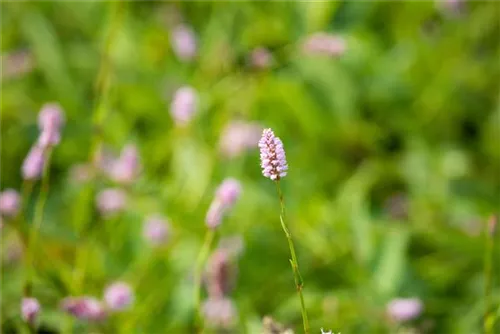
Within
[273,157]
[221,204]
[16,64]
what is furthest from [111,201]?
[273,157]

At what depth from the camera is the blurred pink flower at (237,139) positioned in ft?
6.24

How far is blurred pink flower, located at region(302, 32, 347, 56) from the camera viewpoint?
5.44ft

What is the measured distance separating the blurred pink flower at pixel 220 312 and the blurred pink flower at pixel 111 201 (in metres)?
0.37

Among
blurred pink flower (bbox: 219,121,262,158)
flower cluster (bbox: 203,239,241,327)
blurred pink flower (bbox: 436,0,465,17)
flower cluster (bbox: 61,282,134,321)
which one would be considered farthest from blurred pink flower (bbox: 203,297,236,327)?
blurred pink flower (bbox: 436,0,465,17)

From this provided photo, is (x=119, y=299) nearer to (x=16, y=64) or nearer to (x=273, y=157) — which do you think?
(x=273, y=157)

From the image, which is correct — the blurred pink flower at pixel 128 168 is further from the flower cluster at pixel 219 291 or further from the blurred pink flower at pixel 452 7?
the blurred pink flower at pixel 452 7

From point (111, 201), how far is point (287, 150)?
1.68 feet

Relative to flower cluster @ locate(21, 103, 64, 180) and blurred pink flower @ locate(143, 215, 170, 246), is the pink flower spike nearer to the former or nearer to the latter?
flower cluster @ locate(21, 103, 64, 180)

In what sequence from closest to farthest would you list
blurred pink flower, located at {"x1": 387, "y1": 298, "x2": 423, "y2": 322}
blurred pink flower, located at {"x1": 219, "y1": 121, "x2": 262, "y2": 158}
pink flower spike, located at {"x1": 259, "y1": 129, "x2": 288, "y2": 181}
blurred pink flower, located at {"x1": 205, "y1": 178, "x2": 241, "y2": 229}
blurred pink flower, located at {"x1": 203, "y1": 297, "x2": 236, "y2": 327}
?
pink flower spike, located at {"x1": 259, "y1": 129, "x2": 288, "y2": 181}, blurred pink flower, located at {"x1": 205, "y1": 178, "x2": 241, "y2": 229}, blurred pink flower, located at {"x1": 387, "y1": 298, "x2": 423, "y2": 322}, blurred pink flower, located at {"x1": 203, "y1": 297, "x2": 236, "y2": 327}, blurred pink flower, located at {"x1": 219, "y1": 121, "x2": 262, "y2": 158}

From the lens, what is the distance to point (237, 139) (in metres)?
1.90

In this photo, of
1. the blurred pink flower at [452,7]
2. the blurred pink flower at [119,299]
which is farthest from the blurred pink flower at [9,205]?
the blurred pink flower at [452,7]

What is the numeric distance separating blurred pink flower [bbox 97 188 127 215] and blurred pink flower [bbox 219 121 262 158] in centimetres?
27

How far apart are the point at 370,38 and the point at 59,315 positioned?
4.20ft

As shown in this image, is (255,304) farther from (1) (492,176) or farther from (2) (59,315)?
(1) (492,176)
